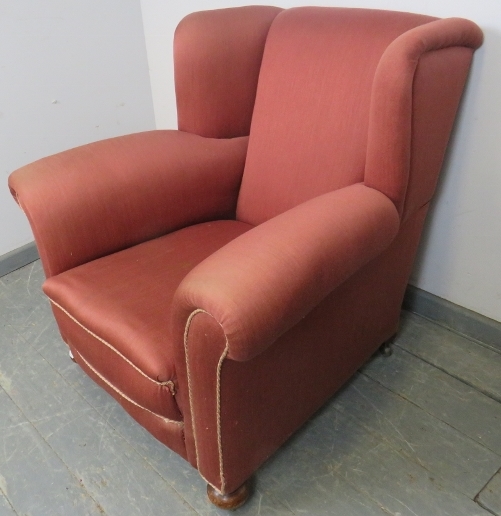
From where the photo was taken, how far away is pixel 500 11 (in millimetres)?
1060

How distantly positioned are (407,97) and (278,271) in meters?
0.42

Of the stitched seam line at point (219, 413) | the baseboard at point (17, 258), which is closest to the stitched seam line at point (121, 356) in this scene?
the stitched seam line at point (219, 413)

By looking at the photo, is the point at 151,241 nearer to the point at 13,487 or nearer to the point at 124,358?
the point at 124,358

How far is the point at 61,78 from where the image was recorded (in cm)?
172

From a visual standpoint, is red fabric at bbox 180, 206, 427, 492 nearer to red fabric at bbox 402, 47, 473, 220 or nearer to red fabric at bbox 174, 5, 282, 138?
red fabric at bbox 402, 47, 473, 220

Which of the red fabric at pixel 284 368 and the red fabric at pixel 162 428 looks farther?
the red fabric at pixel 162 428

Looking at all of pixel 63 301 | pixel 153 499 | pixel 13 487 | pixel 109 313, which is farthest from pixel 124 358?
pixel 13 487

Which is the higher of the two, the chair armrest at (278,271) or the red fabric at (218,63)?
the red fabric at (218,63)

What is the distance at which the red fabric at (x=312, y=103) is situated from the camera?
110 cm

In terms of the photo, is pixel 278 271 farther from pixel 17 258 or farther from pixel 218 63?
pixel 17 258

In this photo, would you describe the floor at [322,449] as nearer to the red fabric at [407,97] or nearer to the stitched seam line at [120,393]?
the stitched seam line at [120,393]

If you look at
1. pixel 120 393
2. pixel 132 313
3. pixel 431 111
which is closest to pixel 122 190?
pixel 132 313

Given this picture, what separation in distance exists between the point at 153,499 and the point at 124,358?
0.36 meters

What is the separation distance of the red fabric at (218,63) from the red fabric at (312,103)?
0.18 feet
